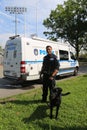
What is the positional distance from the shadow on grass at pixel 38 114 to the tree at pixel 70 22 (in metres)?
39.8

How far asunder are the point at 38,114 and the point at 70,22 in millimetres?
42169

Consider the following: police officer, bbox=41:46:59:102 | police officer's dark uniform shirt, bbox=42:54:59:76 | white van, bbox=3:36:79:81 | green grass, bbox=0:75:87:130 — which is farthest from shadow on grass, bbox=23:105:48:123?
white van, bbox=3:36:79:81

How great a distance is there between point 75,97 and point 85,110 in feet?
6.39

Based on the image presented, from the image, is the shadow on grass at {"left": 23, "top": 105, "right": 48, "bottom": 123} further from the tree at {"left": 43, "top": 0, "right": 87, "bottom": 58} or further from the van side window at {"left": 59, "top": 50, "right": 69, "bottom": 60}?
the tree at {"left": 43, "top": 0, "right": 87, "bottom": 58}

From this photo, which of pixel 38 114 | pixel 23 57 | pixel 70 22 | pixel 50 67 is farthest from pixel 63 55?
pixel 70 22

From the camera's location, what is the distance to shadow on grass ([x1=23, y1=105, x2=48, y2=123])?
6.55 metres

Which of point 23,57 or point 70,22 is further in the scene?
point 70,22

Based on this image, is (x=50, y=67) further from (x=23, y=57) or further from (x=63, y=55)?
(x=63, y=55)

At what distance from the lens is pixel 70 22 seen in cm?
4778

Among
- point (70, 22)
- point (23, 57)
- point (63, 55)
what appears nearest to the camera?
point (23, 57)

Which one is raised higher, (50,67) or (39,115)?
(50,67)

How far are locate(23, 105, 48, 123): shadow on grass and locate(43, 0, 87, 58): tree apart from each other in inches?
1568

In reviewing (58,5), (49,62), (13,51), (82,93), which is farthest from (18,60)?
(58,5)

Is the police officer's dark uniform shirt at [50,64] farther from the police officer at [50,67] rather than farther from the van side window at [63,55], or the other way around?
the van side window at [63,55]
